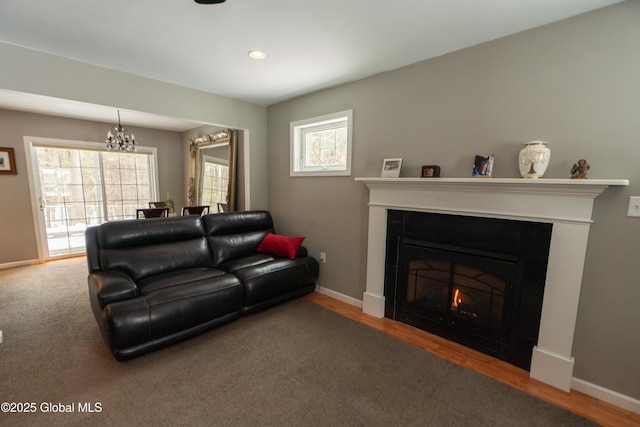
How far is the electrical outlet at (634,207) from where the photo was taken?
1624 millimetres

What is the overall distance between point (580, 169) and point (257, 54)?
2.55m

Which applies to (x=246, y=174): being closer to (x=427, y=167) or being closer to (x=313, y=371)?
(x=427, y=167)

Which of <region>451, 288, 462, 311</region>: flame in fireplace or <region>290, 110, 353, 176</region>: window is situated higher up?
<region>290, 110, 353, 176</region>: window

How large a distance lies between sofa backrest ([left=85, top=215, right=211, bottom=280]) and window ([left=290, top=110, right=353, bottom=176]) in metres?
1.51

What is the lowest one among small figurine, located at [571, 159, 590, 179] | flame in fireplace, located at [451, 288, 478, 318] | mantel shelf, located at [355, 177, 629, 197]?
flame in fireplace, located at [451, 288, 478, 318]

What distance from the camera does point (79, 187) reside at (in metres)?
4.91

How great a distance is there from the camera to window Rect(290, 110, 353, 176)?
3.11 meters

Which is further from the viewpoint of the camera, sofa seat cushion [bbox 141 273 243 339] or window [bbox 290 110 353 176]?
window [bbox 290 110 353 176]

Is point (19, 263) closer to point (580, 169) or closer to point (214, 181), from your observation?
point (214, 181)

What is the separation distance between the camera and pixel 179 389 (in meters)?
1.78

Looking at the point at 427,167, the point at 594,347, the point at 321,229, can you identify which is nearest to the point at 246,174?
the point at 321,229

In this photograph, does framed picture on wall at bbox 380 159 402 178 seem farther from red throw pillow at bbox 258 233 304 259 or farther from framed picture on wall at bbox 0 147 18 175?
framed picture on wall at bbox 0 147 18 175

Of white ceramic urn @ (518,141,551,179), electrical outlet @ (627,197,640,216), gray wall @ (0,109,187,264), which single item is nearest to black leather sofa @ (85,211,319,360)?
white ceramic urn @ (518,141,551,179)

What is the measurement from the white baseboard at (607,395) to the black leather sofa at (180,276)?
2.38 m
